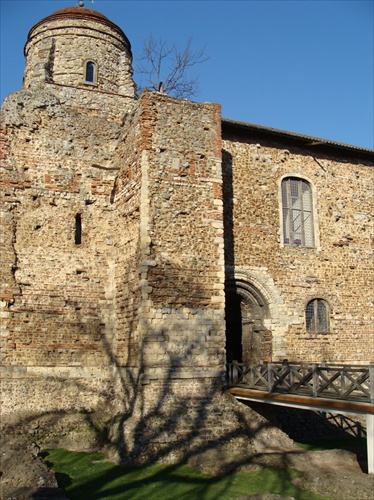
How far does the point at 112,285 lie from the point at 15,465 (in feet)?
18.4

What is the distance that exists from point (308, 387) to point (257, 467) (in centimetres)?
205

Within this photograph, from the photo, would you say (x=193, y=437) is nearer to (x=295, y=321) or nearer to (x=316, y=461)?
(x=316, y=461)

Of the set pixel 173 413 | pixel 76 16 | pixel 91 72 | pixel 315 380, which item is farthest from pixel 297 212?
pixel 76 16

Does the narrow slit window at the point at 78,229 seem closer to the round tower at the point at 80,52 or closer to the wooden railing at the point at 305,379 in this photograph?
the round tower at the point at 80,52

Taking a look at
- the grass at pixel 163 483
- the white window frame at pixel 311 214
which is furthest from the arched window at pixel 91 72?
the grass at pixel 163 483

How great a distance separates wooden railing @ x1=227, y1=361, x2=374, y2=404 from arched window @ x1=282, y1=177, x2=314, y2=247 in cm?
443

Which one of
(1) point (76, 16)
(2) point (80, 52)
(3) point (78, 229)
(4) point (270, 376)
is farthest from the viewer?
(1) point (76, 16)

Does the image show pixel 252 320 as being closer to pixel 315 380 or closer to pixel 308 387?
pixel 308 387

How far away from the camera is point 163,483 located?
9828 mm

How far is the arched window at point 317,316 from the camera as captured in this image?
15820 mm

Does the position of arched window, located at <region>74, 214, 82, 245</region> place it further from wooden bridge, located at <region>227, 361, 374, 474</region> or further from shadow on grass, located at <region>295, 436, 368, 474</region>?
shadow on grass, located at <region>295, 436, 368, 474</region>

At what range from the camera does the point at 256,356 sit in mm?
15242

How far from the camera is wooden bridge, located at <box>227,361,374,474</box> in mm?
9539

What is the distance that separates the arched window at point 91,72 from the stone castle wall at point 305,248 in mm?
4900
